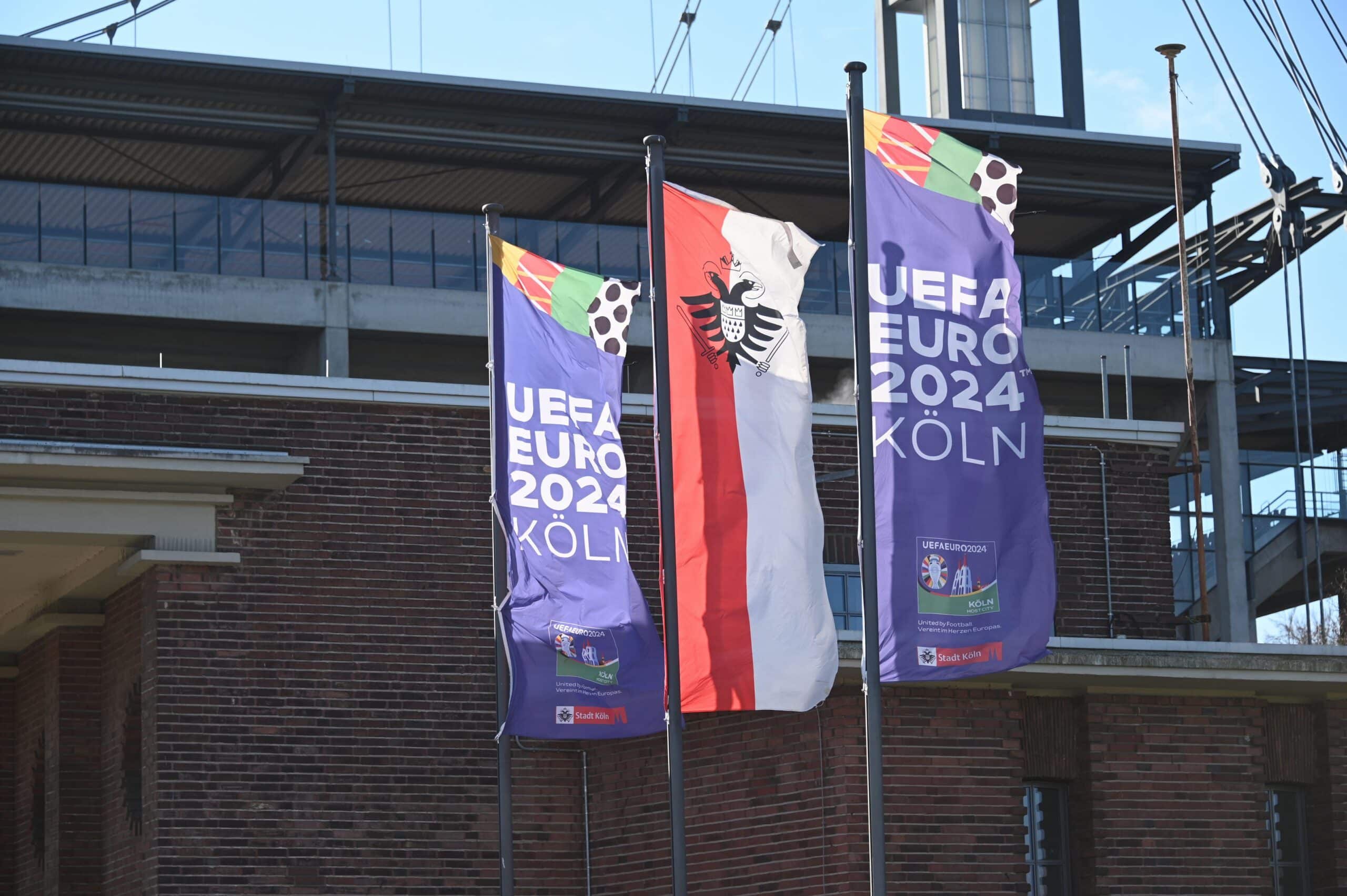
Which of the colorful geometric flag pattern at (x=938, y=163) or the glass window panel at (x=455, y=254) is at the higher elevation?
the glass window panel at (x=455, y=254)

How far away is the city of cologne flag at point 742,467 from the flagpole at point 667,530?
0.18 ft

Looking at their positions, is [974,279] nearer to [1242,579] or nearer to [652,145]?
[652,145]

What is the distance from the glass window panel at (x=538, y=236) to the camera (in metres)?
30.8

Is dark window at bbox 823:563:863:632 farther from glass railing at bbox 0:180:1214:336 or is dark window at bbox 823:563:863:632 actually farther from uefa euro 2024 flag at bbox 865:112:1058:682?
uefa euro 2024 flag at bbox 865:112:1058:682

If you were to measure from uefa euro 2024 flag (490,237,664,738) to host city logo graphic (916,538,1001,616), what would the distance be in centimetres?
253

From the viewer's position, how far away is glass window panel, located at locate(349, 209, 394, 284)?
31.4 meters

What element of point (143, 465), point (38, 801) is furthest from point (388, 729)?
point (38, 801)

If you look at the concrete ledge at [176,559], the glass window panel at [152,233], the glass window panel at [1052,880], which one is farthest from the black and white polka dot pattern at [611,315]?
the glass window panel at [152,233]

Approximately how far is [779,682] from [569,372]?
293 cm

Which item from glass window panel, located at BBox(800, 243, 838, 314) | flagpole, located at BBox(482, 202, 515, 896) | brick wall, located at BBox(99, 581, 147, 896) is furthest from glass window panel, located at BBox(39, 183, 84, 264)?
flagpole, located at BBox(482, 202, 515, 896)

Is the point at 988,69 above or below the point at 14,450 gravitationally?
above

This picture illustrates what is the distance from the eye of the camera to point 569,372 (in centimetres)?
1443

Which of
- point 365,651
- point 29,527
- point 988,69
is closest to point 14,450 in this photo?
point 29,527

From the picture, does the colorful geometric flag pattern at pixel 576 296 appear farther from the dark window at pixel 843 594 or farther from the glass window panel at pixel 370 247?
the glass window panel at pixel 370 247
